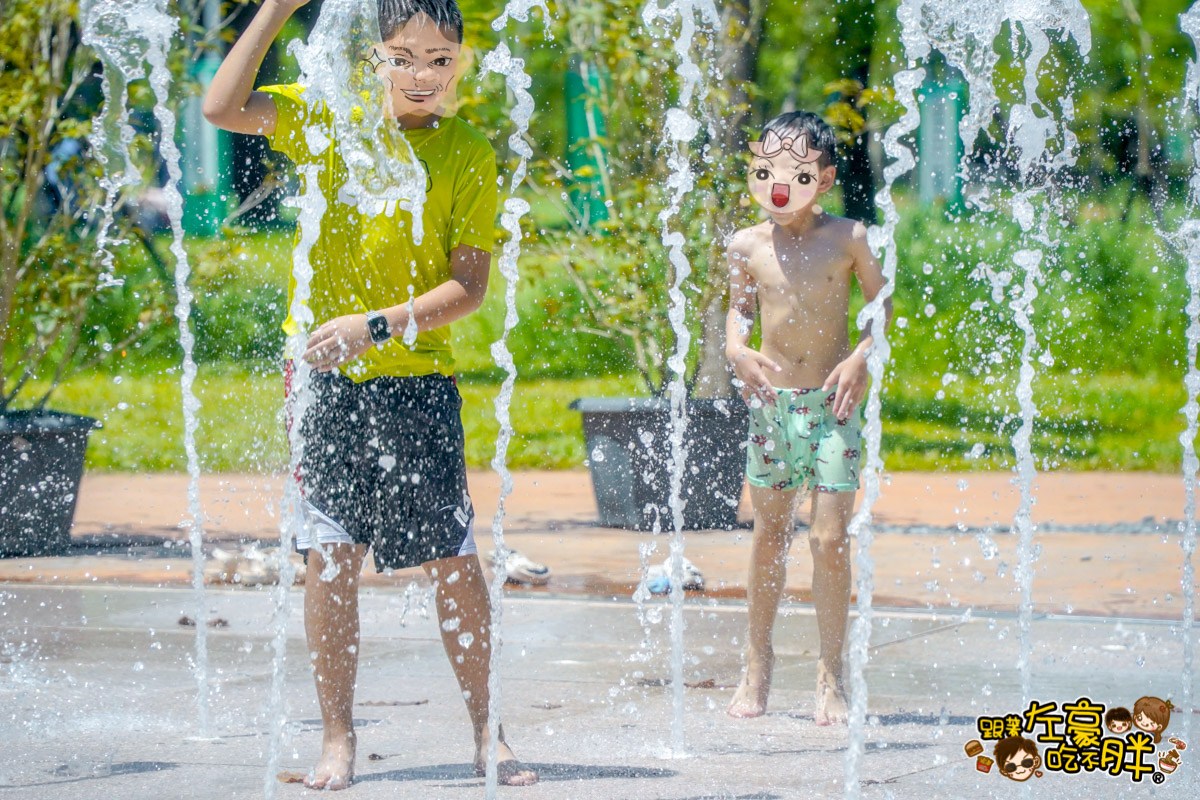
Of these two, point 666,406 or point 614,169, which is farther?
point 614,169

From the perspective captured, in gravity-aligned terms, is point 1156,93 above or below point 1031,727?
above

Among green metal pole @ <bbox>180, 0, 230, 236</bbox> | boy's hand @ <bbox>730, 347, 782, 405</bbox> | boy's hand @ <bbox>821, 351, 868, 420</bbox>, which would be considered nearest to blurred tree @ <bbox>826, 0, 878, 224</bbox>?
green metal pole @ <bbox>180, 0, 230, 236</bbox>

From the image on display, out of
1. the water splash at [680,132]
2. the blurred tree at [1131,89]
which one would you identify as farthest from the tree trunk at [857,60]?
the water splash at [680,132]

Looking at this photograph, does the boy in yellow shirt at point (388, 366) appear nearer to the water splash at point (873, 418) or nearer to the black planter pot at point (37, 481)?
the water splash at point (873, 418)

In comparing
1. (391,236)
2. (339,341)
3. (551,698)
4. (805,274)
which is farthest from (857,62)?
(339,341)

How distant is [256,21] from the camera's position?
11.7 ft

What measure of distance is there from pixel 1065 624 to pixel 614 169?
386 centimetres

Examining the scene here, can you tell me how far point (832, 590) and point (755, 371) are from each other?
0.59m

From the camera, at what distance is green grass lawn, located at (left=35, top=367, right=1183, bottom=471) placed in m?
11.7

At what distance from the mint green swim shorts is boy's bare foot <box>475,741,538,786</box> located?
3.42 feet

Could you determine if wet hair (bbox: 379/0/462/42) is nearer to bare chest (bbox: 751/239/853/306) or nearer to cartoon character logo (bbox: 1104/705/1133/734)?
bare chest (bbox: 751/239/853/306)

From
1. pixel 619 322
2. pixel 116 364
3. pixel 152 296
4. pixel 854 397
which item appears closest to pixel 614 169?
pixel 619 322

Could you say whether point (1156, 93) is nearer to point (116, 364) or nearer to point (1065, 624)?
point (116, 364)

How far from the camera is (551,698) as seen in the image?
15.2ft
